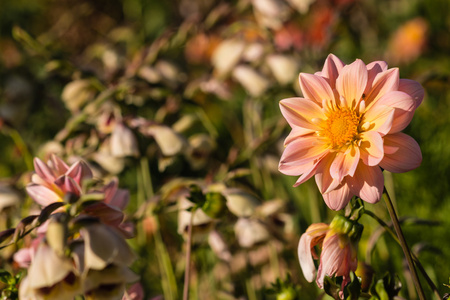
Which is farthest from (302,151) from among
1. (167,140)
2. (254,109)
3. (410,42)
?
(410,42)

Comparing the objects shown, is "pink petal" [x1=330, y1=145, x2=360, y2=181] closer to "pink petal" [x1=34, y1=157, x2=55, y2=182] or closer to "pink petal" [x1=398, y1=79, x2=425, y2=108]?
"pink petal" [x1=398, y1=79, x2=425, y2=108]

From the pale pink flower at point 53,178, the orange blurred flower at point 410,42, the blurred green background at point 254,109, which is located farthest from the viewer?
the orange blurred flower at point 410,42

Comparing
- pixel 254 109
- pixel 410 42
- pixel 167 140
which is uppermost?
pixel 167 140

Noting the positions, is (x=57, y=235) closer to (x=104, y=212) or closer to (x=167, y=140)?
(x=104, y=212)

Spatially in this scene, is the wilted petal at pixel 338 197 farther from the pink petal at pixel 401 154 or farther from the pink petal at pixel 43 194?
the pink petal at pixel 43 194

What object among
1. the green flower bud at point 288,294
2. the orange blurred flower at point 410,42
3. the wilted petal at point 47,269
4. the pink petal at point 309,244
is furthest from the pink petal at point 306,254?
the orange blurred flower at point 410,42

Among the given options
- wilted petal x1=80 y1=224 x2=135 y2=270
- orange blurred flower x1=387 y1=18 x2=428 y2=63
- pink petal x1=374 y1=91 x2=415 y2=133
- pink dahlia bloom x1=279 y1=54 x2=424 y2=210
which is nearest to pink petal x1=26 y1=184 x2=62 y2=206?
wilted petal x1=80 y1=224 x2=135 y2=270
